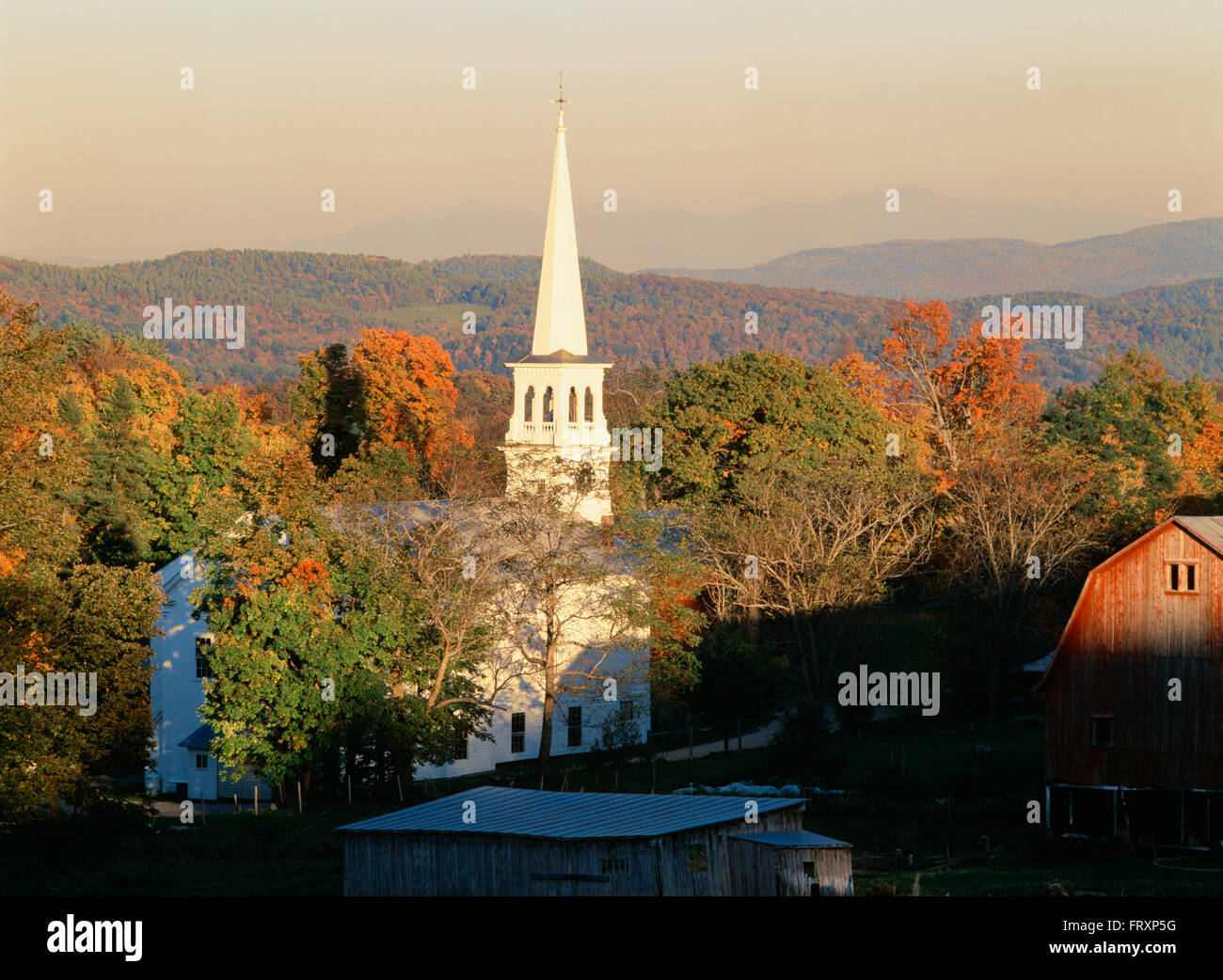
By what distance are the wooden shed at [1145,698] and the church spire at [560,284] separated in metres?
24.9

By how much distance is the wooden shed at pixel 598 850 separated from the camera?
29.3 meters

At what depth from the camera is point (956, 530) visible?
59500mm

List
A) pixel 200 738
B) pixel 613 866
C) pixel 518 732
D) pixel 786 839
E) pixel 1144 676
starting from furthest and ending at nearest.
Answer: pixel 518 732 → pixel 200 738 → pixel 1144 676 → pixel 786 839 → pixel 613 866

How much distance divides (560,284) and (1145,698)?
28.3 m

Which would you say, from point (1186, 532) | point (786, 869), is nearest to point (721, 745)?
point (1186, 532)

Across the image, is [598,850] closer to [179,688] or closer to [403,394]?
[179,688]

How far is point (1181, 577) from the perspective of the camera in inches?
1572

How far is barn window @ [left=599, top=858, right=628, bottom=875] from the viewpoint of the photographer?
29328 mm

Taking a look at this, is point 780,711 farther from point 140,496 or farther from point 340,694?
point 140,496

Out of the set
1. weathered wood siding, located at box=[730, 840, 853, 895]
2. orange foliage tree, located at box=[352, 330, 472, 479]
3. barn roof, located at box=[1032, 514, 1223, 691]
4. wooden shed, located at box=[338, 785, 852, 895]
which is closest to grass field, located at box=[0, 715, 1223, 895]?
weathered wood siding, located at box=[730, 840, 853, 895]

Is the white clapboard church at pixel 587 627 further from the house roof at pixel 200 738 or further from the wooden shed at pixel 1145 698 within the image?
the wooden shed at pixel 1145 698

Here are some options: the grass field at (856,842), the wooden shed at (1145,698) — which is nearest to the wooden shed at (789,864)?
the grass field at (856,842)

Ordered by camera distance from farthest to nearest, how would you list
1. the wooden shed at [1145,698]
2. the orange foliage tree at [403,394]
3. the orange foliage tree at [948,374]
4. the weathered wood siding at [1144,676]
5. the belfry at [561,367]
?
the orange foliage tree at [948,374], the orange foliage tree at [403,394], the belfry at [561,367], the weathered wood siding at [1144,676], the wooden shed at [1145,698]
